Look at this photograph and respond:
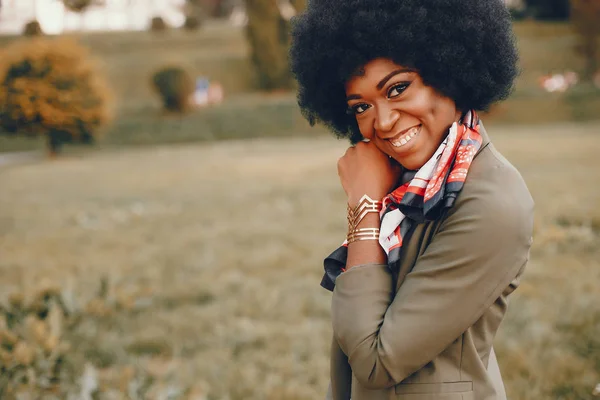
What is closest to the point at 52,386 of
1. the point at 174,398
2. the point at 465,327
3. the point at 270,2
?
the point at 174,398

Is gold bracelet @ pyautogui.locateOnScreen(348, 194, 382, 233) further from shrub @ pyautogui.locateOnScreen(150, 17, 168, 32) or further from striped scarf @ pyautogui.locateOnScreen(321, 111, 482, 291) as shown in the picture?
shrub @ pyautogui.locateOnScreen(150, 17, 168, 32)

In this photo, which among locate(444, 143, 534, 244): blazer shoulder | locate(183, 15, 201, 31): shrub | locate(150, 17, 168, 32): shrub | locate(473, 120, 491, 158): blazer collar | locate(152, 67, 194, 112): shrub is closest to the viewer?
locate(444, 143, 534, 244): blazer shoulder

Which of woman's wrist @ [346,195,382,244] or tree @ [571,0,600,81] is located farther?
tree @ [571,0,600,81]

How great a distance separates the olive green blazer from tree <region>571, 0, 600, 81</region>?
83.9ft

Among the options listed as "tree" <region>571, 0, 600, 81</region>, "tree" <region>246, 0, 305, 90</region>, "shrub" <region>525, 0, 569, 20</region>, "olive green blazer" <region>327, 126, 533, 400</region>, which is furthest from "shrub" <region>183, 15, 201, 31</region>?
"olive green blazer" <region>327, 126, 533, 400</region>

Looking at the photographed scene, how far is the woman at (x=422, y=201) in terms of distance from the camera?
4.38ft

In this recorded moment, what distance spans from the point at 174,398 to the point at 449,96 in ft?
7.36

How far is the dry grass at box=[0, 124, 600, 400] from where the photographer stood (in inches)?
141

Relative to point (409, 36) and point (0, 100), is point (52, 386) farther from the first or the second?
point (0, 100)

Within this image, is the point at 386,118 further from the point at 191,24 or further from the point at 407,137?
the point at 191,24

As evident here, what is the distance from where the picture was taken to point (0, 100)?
42.1ft

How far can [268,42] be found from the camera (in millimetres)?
24281

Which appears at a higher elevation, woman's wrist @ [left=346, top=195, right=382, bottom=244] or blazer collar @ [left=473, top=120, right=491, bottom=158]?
blazer collar @ [left=473, top=120, right=491, bottom=158]

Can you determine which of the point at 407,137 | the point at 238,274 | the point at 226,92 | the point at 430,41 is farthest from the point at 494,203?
the point at 226,92
